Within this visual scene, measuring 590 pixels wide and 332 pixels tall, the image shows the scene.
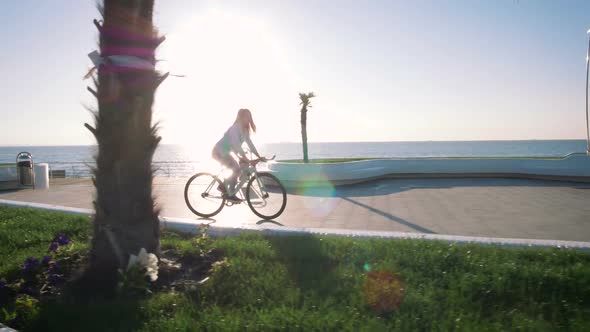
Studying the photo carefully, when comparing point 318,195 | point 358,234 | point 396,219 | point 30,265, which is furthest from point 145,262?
point 318,195

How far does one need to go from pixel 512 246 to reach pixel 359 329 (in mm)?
2927

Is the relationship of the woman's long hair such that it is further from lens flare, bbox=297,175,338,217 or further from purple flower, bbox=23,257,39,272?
purple flower, bbox=23,257,39,272

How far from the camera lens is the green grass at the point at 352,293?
3355 mm

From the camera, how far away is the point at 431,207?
912 cm

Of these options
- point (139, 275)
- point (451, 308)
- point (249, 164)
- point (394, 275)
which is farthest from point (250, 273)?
point (249, 164)

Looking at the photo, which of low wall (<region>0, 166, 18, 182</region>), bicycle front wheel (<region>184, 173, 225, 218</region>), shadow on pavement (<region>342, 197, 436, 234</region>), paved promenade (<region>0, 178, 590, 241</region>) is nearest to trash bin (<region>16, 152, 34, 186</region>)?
low wall (<region>0, 166, 18, 182</region>)

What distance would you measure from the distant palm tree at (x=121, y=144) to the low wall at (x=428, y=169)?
847 cm

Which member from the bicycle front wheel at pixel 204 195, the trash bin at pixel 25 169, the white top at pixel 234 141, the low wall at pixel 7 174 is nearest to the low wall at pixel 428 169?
the bicycle front wheel at pixel 204 195

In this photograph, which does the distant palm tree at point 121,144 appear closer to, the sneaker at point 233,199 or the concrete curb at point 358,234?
the concrete curb at point 358,234

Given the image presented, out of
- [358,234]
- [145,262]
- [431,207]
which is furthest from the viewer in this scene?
[431,207]

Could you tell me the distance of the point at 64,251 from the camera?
497 centimetres

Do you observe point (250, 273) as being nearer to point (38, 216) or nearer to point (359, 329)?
point (359, 329)

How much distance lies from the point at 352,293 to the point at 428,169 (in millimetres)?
12283

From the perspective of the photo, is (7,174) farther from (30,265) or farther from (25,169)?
(30,265)
